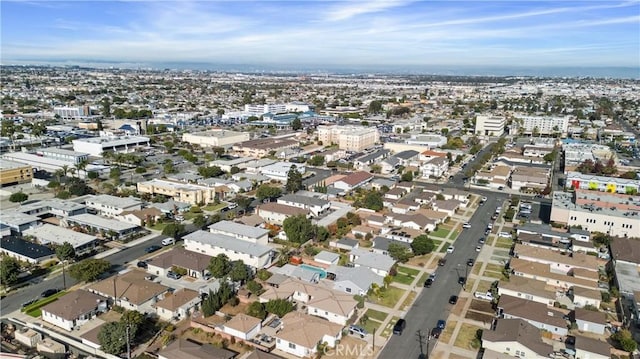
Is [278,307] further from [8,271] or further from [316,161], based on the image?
[316,161]

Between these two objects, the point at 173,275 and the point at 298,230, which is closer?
the point at 173,275

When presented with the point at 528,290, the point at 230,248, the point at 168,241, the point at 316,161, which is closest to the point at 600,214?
the point at 528,290

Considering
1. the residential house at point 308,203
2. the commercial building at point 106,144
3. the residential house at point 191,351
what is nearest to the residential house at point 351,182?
the residential house at point 308,203

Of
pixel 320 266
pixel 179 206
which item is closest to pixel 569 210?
pixel 320 266

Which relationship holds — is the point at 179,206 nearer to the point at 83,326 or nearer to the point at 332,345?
the point at 83,326

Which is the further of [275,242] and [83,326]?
[275,242]

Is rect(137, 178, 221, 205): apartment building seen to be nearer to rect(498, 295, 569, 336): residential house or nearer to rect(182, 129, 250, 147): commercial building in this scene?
rect(182, 129, 250, 147): commercial building
